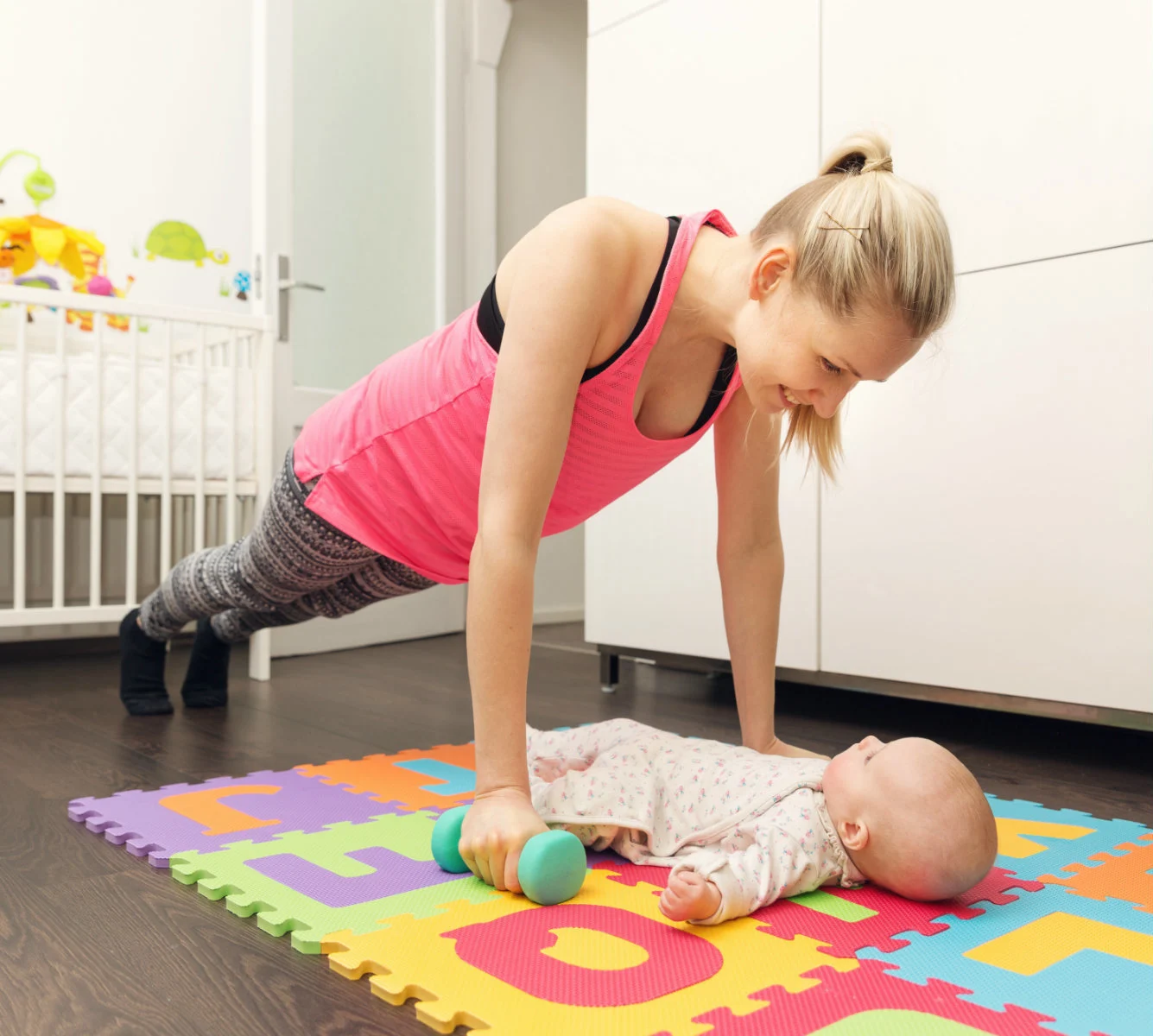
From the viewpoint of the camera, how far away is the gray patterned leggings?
139cm

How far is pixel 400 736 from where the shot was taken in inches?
65.4

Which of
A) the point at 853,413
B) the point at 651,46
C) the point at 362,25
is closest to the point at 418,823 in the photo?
the point at 853,413

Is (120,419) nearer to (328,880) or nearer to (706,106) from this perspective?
(706,106)

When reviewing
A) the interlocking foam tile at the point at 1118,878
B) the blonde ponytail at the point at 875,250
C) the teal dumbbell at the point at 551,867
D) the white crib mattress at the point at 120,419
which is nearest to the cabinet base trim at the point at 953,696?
the interlocking foam tile at the point at 1118,878

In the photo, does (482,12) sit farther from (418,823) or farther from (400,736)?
(418,823)

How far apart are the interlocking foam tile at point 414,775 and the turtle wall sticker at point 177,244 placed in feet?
6.67

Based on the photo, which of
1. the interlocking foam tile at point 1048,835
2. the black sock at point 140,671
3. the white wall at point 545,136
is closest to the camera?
the interlocking foam tile at point 1048,835

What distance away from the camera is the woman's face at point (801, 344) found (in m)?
0.87

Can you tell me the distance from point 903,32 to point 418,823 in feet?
4.77

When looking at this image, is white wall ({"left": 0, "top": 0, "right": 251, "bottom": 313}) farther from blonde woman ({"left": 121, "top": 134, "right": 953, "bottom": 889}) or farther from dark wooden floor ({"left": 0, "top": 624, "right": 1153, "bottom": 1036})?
blonde woman ({"left": 121, "top": 134, "right": 953, "bottom": 889})

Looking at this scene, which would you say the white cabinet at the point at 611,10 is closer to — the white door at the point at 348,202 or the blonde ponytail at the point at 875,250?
the white door at the point at 348,202

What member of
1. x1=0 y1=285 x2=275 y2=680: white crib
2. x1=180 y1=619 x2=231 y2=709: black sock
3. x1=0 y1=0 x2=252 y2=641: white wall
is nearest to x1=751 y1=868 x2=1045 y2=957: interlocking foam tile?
x1=180 y1=619 x2=231 y2=709: black sock

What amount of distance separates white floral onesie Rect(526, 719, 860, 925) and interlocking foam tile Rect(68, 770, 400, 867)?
10.2 inches

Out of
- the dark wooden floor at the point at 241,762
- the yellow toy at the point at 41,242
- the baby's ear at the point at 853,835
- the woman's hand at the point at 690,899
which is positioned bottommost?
the dark wooden floor at the point at 241,762
